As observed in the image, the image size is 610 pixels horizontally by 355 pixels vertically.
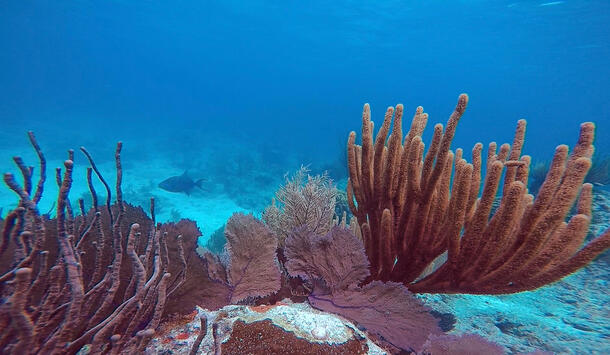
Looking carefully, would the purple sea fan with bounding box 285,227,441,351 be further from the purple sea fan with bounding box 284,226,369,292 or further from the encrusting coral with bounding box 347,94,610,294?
the encrusting coral with bounding box 347,94,610,294

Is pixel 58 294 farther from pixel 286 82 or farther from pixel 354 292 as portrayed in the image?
pixel 286 82

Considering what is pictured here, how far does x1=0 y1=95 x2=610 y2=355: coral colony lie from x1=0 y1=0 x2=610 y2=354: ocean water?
110cm

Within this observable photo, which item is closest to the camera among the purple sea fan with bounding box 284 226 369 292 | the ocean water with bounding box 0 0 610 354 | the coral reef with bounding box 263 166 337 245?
the purple sea fan with bounding box 284 226 369 292

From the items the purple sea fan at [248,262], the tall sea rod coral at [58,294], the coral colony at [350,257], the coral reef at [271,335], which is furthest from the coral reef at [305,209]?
the tall sea rod coral at [58,294]

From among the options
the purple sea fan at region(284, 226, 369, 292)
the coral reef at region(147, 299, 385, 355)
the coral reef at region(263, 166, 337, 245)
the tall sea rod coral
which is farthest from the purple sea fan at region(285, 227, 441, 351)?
the tall sea rod coral

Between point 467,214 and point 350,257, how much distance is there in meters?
1.00

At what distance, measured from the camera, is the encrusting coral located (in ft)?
5.92

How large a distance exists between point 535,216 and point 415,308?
983 millimetres

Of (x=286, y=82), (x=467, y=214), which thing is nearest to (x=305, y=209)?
(x=467, y=214)

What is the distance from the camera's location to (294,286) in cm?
270

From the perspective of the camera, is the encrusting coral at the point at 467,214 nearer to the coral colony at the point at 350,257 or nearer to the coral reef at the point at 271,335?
the coral colony at the point at 350,257

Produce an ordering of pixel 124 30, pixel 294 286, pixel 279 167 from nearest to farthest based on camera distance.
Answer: pixel 294 286
pixel 279 167
pixel 124 30

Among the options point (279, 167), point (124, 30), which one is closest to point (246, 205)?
point (279, 167)

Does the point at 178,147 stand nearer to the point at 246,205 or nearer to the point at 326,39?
the point at 246,205
